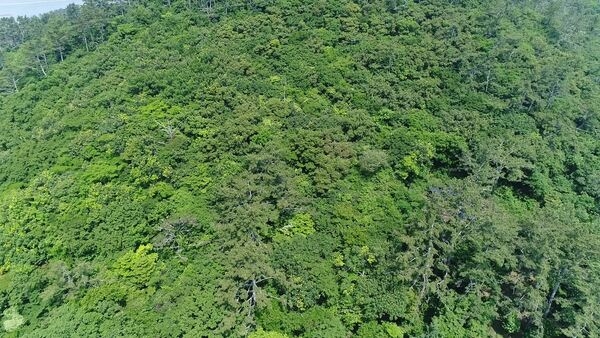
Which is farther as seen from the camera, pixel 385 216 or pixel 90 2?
pixel 90 2

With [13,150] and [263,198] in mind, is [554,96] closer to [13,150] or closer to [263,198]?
[263,198]

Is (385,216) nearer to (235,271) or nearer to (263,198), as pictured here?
(263,198)

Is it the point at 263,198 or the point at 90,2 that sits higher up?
the point at 90,2

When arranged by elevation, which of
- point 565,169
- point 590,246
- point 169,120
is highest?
point 169,120

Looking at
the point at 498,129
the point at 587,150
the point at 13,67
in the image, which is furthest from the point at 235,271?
the point at 13,67

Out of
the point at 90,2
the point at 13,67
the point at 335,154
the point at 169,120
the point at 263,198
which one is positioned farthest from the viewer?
the point at 90,2

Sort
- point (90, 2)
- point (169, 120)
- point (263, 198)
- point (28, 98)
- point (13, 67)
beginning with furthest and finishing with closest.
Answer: point (90, 2) → point (13, 67) → point (28, 98) → point (169, 120) → point (263, 198)

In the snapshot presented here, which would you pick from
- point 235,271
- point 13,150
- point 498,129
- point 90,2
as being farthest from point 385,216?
point 90,2
